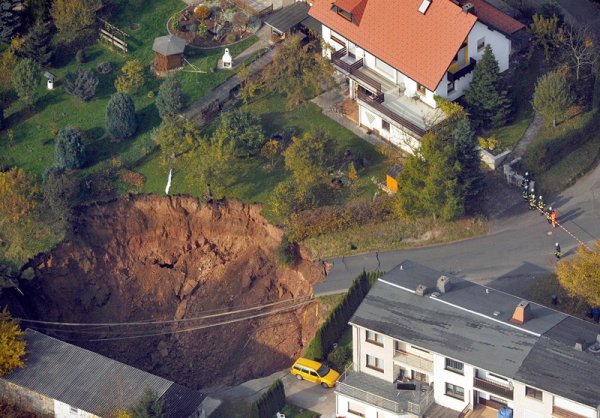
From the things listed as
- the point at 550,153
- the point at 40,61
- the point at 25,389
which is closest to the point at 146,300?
the point at 25,389

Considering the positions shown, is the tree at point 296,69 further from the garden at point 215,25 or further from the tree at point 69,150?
the tree at point 69,150

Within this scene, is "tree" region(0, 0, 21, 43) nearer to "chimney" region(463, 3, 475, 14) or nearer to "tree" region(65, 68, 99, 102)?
"tree" region(65, 68, 99, 102)

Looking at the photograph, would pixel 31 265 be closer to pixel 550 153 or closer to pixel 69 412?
pixel 69 412

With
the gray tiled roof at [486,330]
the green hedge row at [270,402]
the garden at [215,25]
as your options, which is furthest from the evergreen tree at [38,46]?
the gray tiled roof at [486,330]

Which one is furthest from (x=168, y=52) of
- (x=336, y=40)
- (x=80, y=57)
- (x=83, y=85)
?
(x=336, y=40)

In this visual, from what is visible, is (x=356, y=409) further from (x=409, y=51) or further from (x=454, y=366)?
(x=409, y=51)

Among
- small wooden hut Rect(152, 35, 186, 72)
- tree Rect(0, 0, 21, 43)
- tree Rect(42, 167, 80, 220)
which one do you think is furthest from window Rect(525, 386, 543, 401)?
tree Rect(0, 0, 21, 43)
